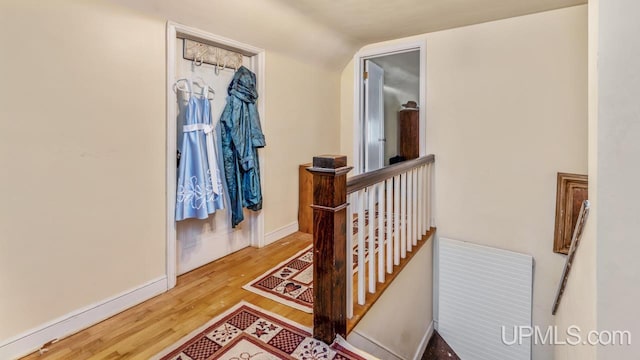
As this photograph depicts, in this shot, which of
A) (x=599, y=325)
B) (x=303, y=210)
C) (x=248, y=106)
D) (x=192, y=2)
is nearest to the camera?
(x=599, y=325)

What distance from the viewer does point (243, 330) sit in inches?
65.6

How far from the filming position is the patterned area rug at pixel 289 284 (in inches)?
77.4

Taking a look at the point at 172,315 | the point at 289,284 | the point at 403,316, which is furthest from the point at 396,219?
the point at 172,315

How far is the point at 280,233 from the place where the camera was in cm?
310

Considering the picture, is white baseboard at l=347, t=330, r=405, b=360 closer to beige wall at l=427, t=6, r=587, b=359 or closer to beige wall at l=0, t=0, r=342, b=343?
beige wall at l=0, t=0, r=342, b=343

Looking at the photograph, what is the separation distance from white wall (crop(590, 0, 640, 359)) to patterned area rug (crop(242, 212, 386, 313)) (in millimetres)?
1380

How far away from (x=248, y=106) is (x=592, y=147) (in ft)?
7.29

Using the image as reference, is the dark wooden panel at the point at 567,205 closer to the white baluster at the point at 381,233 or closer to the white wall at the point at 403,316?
the white wall at the point at 403,316

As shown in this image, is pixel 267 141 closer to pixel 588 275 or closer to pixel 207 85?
pixel 207 85

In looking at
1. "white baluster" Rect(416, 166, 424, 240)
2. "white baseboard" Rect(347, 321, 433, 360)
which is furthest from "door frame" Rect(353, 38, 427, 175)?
"white baseboard" Rect(347, 321, 433, 360)

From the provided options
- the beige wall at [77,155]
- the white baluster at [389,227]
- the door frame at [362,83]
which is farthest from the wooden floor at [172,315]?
the door frame at [362,83]

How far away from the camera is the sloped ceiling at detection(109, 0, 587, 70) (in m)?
2.10

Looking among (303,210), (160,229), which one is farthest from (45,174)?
(303,210)
